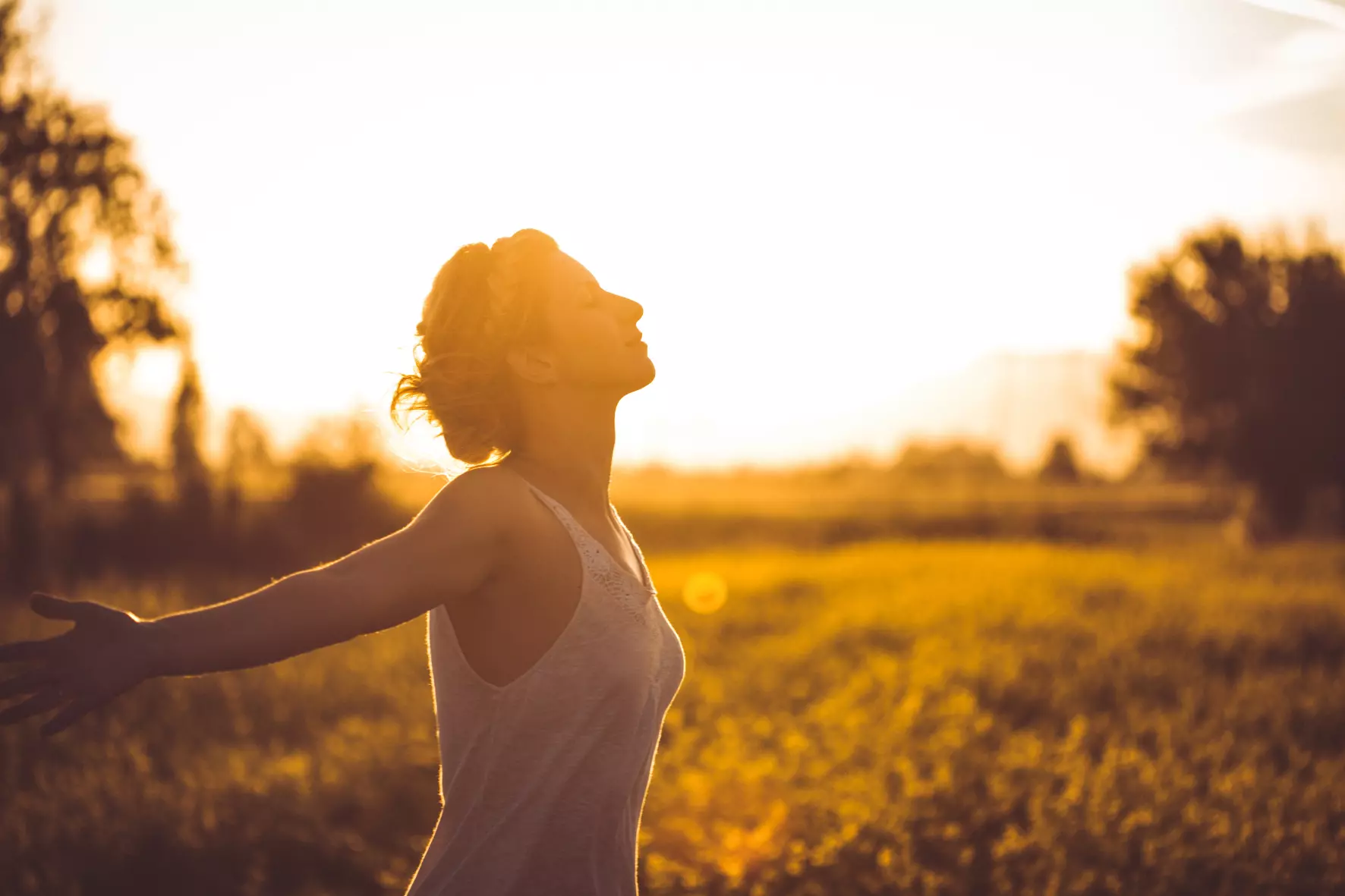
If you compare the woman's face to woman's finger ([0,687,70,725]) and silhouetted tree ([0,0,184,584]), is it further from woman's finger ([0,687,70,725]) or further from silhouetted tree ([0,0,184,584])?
silhouetted tree ([0,0,184,584])

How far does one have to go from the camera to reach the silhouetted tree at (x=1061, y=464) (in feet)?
147

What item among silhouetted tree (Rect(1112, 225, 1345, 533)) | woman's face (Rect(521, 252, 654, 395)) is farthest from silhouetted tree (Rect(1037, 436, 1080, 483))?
woman's face (Rect(521, 252, 654, 395))

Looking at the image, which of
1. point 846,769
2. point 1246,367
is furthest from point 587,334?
point 1246,367

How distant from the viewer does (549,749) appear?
175cm

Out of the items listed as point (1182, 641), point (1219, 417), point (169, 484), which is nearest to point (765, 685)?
point (1182, 641)

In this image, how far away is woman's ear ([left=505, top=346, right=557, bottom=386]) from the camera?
192cm

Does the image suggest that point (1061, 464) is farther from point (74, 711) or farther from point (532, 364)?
point (74, 711)

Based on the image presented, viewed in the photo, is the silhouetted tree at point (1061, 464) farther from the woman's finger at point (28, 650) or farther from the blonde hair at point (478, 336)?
the woman's finger at point (28, 650)

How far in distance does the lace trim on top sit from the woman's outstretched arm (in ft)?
0.48

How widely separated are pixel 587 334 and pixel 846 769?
5.07 m

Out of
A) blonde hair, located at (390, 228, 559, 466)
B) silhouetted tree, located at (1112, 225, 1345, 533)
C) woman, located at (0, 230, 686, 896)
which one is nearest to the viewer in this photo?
woman, located at (0, 230, 686, 896)

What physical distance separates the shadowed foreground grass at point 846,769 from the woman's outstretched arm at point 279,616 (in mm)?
3809

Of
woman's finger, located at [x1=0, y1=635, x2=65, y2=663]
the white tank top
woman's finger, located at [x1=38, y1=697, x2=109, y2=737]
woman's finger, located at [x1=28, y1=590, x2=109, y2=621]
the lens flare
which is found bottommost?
the lens flare

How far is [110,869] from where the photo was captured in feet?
17.2
